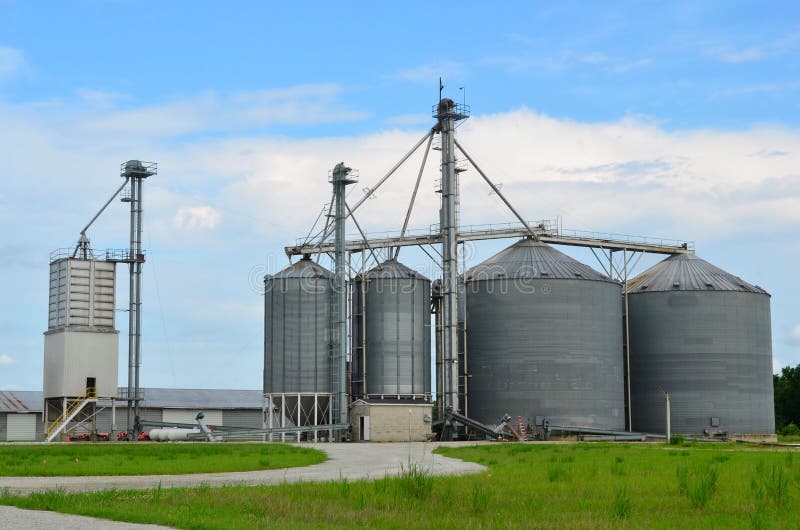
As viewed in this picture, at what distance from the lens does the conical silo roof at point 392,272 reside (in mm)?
86438

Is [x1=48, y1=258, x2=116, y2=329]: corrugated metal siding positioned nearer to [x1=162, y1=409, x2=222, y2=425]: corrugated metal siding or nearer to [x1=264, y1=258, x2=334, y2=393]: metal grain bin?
[x1=264, y1=258, x2=334, y2=393]: metal grain bin

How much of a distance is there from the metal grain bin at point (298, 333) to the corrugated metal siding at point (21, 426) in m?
28.3

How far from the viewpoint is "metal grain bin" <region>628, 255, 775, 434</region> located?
3514 inches

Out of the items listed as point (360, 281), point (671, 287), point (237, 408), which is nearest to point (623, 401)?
point (671, 287)

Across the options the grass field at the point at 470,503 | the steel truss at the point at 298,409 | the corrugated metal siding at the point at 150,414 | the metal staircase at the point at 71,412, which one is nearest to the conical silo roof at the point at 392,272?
the steel truss at the point at 298,409

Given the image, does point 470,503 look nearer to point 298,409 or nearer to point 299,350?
point 298,409

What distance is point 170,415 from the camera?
106312 millimetres

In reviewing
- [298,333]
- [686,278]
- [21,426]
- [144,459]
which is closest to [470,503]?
[144,459]

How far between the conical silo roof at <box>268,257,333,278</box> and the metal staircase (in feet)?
55.4

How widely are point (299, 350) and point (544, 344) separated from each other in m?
19.0

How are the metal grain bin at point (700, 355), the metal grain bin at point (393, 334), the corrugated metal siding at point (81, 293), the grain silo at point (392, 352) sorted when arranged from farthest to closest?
the metal grain bin at point (700, 355)
the metal grain bin at point (393, 334)
the grain silo at point (392, 352)
the corrugated metal siding at point (81, 293)

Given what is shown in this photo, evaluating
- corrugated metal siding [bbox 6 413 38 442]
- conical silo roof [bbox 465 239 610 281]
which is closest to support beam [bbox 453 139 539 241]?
conical silo roof [bbox 465 239 610 281]

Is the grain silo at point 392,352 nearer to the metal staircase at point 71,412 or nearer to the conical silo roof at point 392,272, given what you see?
the conical silo roof at point 392,272

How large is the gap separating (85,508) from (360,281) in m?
63.3
